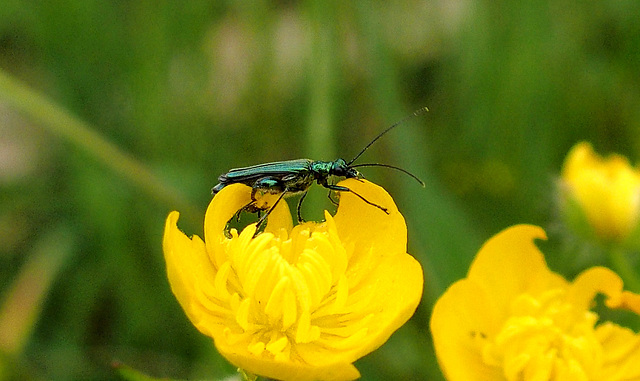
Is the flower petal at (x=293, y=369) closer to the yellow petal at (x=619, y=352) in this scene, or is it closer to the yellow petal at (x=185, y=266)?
the yellow petal at (x=185, y=266)

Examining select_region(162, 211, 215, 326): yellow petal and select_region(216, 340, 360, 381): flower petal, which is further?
select_region(162, 211, 215, 326): yellow petal

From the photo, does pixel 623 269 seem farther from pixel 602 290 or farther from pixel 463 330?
pixel 463 330

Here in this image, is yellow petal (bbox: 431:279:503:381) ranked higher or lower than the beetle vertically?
lower

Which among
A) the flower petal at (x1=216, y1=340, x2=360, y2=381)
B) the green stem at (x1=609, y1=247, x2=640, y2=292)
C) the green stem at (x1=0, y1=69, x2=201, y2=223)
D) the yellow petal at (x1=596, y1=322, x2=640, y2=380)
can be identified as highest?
the green stem at (x1=0, y1=69, x2=201, y2=223)

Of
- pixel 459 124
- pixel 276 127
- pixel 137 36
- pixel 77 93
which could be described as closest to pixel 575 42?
pixel 459 124

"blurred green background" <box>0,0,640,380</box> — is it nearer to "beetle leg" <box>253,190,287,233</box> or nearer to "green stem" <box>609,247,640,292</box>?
"green stem" <box>609,247,640,292</box>

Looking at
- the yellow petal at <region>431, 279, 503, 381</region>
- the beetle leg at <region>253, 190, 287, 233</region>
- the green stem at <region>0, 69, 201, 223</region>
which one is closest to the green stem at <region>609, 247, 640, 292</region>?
the yellow petal at <region>431, 279, 503, 381</region>

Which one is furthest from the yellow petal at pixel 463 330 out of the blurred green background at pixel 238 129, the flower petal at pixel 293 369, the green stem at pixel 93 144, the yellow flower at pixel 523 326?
the green stem at pixel 93 144

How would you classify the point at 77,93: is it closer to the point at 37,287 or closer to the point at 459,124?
the point at 37,287
